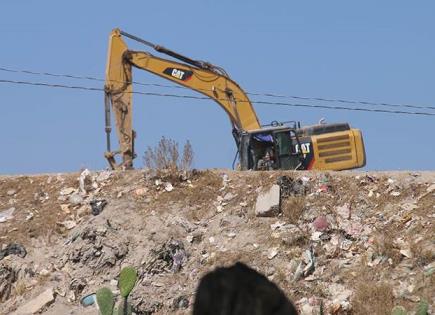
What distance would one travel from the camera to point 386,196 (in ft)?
56.8

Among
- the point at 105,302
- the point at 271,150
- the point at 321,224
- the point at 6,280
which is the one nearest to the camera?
the point at 105,302

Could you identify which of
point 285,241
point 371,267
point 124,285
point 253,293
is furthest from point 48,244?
point 253,293

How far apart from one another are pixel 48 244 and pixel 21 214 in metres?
1.49

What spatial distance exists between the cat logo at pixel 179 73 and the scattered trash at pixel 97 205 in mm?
5309

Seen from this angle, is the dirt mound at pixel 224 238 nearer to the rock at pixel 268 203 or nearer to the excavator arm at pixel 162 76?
the rock at pixel 268 203

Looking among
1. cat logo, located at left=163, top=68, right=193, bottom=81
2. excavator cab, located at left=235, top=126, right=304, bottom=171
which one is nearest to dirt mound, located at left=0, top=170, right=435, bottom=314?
excavator cab, located at left=235, top=126, right=304, bottom=171

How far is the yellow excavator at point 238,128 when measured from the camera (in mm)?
21312

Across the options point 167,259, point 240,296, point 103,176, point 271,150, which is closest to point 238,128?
point 271,150

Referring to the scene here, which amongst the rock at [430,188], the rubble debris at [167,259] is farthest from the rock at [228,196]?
the rock at [430,188]

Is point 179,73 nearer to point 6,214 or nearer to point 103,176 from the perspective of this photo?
point 103,176

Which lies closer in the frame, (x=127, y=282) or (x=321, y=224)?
(x=127, y=282)

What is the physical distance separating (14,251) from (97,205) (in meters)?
1.79

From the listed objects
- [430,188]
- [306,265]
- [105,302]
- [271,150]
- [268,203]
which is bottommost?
[306,265]

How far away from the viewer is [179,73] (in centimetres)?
2325
